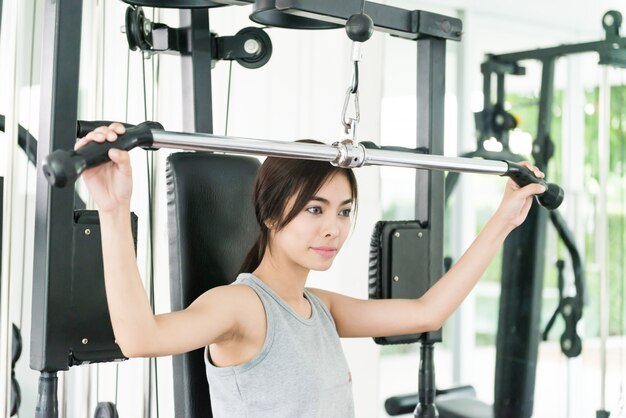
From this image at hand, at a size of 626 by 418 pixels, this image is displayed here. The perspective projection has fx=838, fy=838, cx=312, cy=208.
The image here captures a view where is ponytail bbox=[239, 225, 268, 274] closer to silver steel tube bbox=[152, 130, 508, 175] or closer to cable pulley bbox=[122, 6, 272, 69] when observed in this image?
Result: silver steel tube bbox=[152, 130, 508, 175]

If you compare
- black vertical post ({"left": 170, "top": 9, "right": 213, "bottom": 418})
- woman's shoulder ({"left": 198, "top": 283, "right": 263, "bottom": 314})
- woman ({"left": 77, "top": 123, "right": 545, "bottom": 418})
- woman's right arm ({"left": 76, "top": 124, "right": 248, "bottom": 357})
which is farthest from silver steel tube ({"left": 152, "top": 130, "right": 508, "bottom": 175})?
black vertical post ({"left": 170, "top": 9, "right": 213, "bottom": 418})

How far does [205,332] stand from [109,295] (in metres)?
0.22

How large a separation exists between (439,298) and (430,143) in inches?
15.9

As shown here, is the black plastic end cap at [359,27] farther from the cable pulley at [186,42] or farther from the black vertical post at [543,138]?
the black vertical post at [543,138]

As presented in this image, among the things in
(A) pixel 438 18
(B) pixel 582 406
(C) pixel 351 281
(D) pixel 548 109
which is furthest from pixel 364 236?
(A) pixel 438 18

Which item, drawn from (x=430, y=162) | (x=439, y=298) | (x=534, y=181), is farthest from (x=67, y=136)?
(x=534, y=181)

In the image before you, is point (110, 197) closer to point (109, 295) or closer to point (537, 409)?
point (109, 295)

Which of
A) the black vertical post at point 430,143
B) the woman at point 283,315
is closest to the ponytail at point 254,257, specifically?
A: the woman at point 283,315

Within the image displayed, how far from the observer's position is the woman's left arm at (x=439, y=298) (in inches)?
77.2

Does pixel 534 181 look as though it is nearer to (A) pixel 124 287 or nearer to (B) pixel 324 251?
(B) pixel 324 251

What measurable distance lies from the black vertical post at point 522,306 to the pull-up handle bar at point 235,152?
60.3 inches

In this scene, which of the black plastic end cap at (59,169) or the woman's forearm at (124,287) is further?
the woman's forearm at (124,287)

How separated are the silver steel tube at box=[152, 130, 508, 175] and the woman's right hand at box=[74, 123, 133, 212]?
0.09 m

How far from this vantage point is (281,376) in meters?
1.68
